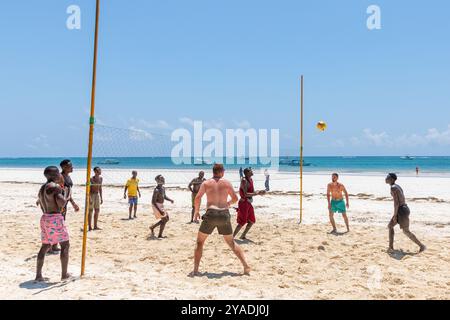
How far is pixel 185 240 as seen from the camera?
7883 millimetres

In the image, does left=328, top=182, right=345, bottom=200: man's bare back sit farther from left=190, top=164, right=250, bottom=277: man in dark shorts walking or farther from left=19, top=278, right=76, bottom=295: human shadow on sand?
left=19, top=278, right=76, bottom=295: human shadow on sand

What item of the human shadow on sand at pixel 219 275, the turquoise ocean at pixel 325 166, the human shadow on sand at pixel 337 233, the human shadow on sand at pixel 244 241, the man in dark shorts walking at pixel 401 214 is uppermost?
the turquoise ocean at pixel 325 166

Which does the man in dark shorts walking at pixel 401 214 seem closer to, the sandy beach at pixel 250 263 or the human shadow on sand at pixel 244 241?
the sandy beach at pixel 250 263

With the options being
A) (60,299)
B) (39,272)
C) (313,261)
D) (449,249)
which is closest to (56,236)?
(39,272)

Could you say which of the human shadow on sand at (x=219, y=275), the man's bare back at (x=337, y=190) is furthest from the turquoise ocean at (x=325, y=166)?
the human shadow on sand at (x=219, y=275)

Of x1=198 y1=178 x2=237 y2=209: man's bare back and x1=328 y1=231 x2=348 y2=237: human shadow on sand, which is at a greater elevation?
x1=198 y1=178 x2=237 y2=209: man's bare back

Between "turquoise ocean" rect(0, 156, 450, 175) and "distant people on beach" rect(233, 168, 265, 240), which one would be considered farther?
"turquoise ocean" rect(0, 156, 450, 175)

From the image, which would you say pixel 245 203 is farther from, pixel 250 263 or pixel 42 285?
pixel 42 285

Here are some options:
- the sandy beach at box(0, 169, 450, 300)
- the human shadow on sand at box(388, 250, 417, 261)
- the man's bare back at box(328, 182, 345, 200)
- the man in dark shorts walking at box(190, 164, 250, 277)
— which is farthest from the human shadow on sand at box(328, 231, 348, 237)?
the man in dark shorts walking at box(190, 164, 250, 277)

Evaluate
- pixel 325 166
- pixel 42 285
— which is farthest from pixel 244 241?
pixel 325 166

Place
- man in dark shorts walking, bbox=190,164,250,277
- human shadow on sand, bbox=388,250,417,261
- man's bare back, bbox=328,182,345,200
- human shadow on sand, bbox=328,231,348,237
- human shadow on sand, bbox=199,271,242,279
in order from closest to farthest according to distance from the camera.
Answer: man in dark shorts walking, bbox=190,164,250,277 → human shadow on sand, bbox=199,271,242,279 → human shadow on sand, bbox=388,250,417,261 → human shadow on sand, bbox=328,231,348,237 → man's bare back, bbox=328,182,345,200

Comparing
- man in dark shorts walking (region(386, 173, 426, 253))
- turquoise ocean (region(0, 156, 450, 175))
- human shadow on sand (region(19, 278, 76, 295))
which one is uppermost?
turquoise ocean (region(0, 156, 450, 175))

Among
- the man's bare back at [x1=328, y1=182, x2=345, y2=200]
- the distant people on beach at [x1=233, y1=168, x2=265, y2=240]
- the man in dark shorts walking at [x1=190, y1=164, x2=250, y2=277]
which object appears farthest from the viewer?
the man's bare back at [x1=328, y1=182, x2=345, y2=200]

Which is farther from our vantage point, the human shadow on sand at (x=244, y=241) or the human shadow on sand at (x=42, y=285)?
the human shadow on sand at (x=244, y=241)
